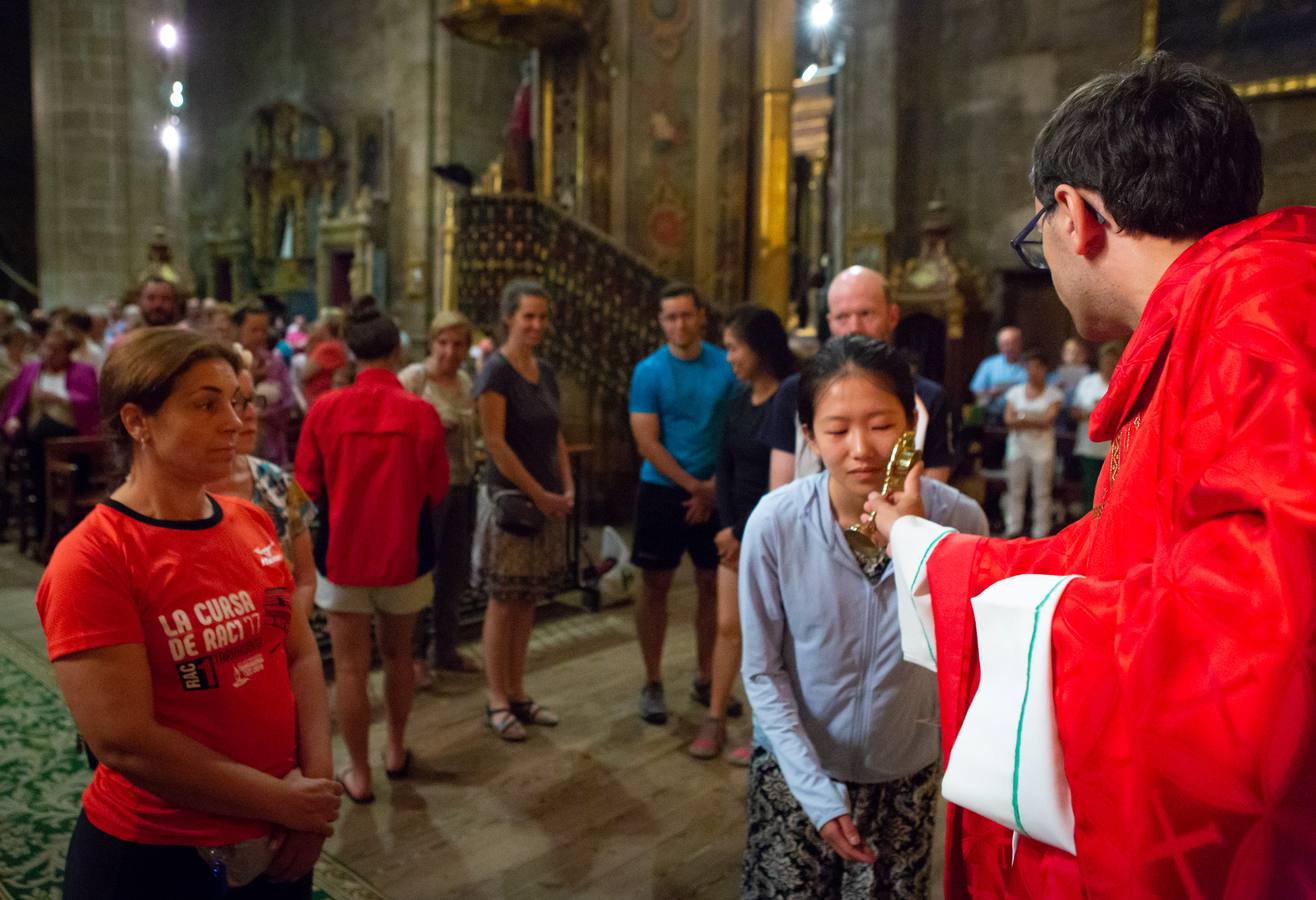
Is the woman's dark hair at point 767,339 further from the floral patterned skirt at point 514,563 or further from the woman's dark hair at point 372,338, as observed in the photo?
the woman's dark hair at point 372,338

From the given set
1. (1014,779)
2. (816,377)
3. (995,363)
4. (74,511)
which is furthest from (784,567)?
(995,363)

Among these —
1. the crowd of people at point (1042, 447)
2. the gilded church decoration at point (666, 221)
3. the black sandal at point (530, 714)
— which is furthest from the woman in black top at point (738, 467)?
the gilded church decoration at point (666, 221)

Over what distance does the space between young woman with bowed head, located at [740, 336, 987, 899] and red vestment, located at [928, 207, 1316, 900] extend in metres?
0.81

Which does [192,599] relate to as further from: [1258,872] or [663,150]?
[663,150]

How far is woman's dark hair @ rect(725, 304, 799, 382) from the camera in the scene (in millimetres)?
3869

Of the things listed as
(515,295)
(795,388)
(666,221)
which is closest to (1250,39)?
(666,221)

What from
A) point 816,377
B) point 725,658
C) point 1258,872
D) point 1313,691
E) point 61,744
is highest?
point 816,377

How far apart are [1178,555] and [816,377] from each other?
112cm

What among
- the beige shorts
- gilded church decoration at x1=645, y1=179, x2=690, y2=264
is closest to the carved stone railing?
gilded church decoration at x1=645, y1=179, x2=690, y2=264

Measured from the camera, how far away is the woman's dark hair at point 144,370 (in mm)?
1742

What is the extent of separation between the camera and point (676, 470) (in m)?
4.31

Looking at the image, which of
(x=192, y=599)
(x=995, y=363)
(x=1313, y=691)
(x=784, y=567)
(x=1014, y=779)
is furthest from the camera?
(x=995, y=363)

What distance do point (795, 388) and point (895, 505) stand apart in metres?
1.62

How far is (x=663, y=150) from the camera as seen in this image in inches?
375
